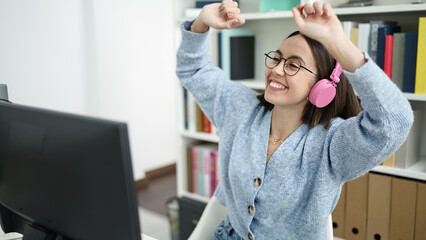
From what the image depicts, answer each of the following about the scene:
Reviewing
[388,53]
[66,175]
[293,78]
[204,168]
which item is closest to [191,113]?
[204,168]

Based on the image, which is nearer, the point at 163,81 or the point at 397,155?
the point at 397,155

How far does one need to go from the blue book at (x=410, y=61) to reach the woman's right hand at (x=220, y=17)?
2.55ft

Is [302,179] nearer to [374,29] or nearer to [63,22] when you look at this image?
[374,29]

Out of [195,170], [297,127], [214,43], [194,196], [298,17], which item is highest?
[298,17]

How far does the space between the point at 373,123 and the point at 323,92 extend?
0.19 metres

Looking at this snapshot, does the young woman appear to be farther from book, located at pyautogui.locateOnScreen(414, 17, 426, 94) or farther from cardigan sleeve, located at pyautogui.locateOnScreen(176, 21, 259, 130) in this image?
book, located at pyautogui.locateOnScreen(414, 17, 426, 94)

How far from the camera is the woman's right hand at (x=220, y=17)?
4.22ft

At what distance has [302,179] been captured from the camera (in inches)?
48.9

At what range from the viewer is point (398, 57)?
176cm

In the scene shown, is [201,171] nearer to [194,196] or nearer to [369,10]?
[194,196]

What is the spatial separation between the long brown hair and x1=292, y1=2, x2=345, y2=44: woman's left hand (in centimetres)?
18

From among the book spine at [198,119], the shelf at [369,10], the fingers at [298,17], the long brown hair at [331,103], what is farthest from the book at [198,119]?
the fingers at [298,17]

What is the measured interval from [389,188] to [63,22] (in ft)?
7.59

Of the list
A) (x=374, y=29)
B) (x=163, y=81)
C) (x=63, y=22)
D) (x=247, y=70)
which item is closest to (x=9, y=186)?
(x=374, y=29)
